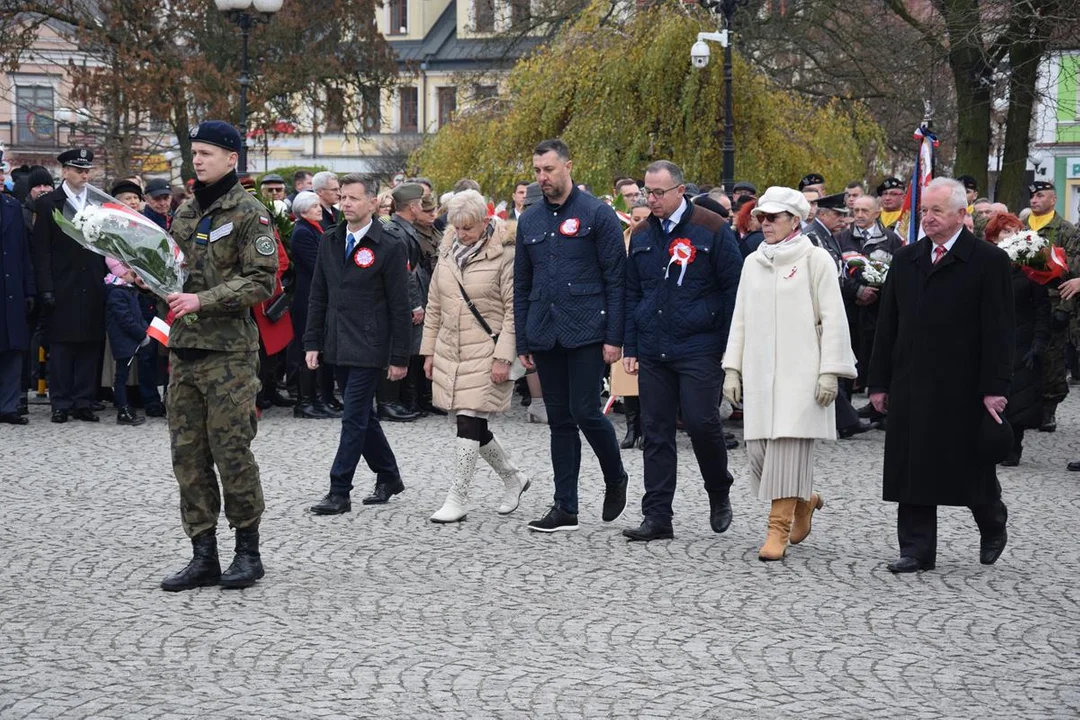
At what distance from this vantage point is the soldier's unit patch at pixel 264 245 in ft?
24.3

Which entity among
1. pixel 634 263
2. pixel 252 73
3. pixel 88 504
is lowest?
pixel 88 504

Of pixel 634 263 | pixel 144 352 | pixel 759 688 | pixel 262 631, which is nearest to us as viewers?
pixel 759 688

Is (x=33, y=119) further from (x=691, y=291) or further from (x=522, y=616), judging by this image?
(x=522, y=616)

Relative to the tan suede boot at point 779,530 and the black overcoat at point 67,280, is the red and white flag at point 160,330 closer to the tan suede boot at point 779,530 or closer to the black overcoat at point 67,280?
the tan suede boot at point 779,530

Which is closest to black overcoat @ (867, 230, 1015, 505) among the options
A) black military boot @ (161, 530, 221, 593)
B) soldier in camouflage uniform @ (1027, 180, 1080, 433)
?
black military boot @ (161, 530, 221, 593)

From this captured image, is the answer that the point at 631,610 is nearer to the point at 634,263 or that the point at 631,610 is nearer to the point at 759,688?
the point at 759,688

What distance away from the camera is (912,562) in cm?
803

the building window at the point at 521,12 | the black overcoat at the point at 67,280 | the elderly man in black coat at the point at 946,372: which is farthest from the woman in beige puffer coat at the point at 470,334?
the building window at the point at 521,12

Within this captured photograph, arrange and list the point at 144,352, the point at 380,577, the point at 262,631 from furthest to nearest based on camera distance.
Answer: the point at 144,352
the point at 380,577
the point at 262,631

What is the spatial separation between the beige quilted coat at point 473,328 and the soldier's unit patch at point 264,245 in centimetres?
193

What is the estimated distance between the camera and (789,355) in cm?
831

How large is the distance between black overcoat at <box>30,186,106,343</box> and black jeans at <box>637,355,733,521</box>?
6.87 m

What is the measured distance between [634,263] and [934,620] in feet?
9.16

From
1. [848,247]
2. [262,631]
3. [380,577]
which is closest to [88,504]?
[380,577]
